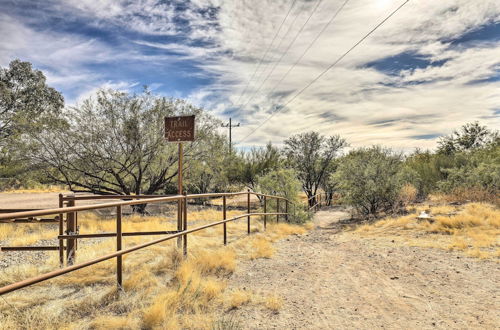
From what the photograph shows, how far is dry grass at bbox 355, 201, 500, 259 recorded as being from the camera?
793 cm

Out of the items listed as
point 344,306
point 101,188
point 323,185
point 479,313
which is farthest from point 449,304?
point 323,185

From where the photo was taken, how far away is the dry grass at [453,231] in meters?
7.93

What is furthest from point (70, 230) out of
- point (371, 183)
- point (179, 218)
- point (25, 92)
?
point (25, 92)

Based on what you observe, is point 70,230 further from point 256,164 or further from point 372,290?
point 256,164

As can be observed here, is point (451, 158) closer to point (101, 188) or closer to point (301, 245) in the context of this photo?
point (301, 245)

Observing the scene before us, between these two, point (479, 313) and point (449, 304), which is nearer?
point (479, 313)

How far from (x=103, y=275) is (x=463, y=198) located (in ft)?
60.1

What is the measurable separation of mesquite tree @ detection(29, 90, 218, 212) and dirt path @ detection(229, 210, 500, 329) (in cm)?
1120

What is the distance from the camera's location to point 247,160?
98.1ft

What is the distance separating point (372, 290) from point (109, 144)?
14.2 meters

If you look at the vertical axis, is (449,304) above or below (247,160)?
below

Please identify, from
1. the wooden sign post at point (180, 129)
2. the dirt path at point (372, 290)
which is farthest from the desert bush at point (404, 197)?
the wooden sign post at point (180, 129)

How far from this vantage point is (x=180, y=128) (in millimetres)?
6762

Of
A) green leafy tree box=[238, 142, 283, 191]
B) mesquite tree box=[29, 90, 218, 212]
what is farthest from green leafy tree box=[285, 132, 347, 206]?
mesquite tree box=[29, 90, 218, 212]
